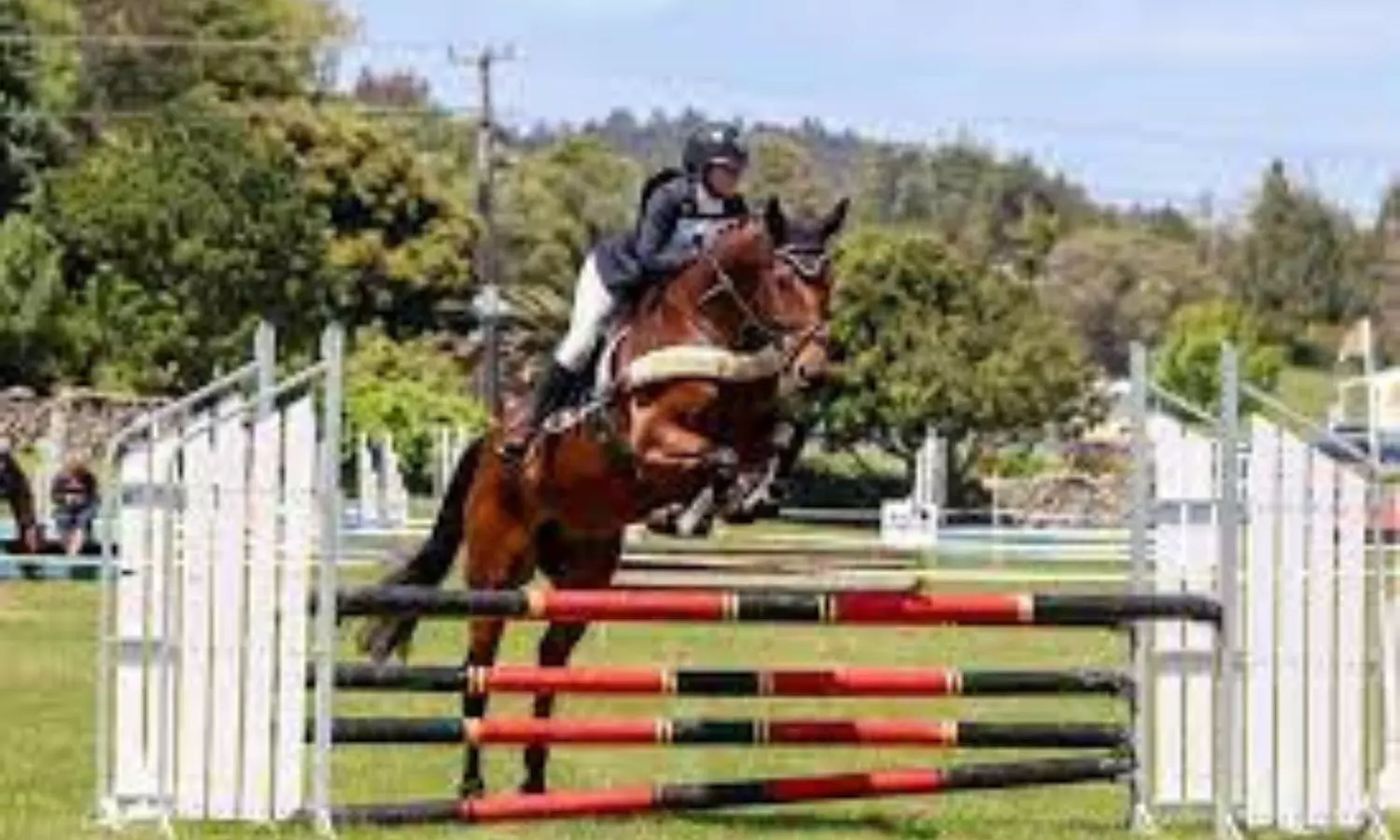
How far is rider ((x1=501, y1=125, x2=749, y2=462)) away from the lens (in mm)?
13000

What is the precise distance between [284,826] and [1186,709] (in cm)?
350

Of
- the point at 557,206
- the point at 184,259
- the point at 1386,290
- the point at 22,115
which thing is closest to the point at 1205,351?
the point at 557,206

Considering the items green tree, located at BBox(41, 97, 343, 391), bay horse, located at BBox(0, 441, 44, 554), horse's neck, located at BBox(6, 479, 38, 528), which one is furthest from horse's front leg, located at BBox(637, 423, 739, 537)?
green tree, located at BBox(41, 97, 343, 391)

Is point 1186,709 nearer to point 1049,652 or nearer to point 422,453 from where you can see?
point 1049,652

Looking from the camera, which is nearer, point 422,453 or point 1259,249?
point 422,453

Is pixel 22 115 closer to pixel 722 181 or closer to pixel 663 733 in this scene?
pixel 722 181

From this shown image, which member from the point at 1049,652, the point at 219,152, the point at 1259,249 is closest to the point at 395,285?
the point at 219,152

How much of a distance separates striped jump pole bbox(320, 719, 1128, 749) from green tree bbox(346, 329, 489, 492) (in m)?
46.7

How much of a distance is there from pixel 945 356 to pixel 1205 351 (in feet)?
70.5

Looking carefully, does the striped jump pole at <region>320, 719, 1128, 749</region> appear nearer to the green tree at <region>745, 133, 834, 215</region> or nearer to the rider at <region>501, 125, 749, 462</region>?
the rider at <region>501, 125, 749, 462</region>

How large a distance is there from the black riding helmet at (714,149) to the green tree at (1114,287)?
4204 inches

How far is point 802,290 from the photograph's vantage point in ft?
39.9

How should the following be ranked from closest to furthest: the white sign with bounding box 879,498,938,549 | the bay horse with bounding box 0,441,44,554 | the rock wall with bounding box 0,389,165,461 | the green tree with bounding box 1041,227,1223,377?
the bay horse with bounding box 0,441,44,554, the white sign with bounding box 879,498,938,549, the rock wall with bounding box 0,389,165,461, the green tree with bounding box 1041,227,1223,377

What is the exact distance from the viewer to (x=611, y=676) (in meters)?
11.9
